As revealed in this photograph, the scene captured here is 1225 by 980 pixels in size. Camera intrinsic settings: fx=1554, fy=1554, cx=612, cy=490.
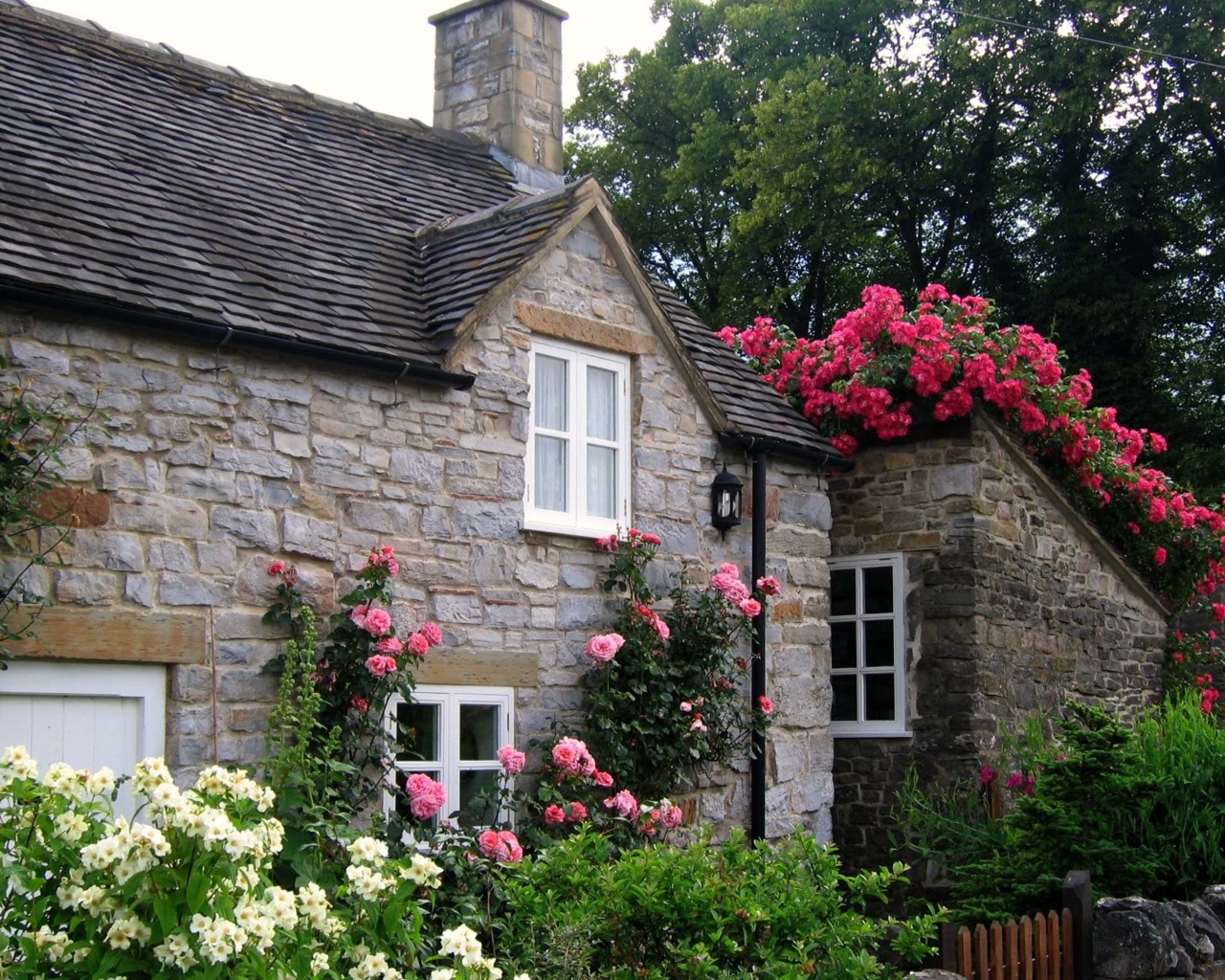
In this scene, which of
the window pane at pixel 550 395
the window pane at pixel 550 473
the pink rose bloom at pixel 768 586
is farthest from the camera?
the pink rose bloom at pixel 768 586

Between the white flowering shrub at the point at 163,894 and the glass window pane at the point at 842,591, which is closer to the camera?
the white flowering shrub at the point at 163,894

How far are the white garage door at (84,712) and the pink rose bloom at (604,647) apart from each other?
2773 millimetres

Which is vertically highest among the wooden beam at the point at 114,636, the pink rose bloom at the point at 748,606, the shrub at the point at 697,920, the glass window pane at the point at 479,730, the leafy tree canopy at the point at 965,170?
the leafy tree canopy at the point at 965,170

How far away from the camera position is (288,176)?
11438 millimetres

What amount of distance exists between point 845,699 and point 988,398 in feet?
9.07

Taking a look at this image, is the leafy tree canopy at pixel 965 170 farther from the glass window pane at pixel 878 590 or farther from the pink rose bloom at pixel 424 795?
the pink rose bloom at pixel 424 795

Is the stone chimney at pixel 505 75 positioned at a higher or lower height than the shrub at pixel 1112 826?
higher

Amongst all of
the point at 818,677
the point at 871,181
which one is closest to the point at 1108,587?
the point at 818,677

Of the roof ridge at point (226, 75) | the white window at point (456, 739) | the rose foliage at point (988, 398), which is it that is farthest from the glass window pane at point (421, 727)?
the roof ridge at point (226, 75)

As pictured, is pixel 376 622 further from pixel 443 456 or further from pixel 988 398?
pixel 988 398

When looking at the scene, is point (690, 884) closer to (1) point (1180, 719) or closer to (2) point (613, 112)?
(1) point (1180, 719)

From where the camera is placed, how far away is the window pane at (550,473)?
10203 mm

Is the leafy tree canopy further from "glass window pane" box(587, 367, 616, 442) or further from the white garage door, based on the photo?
the white garage door

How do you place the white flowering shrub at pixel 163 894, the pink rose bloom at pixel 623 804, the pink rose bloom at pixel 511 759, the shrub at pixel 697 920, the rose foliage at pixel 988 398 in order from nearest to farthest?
the white flowering shrub at pixel 163 894, the shrub at pixel 697 920, the pink rose bloom at pixel 511 759, the pink rose bloom at pixel 623 804, the rose foliage at pixel 988 398
